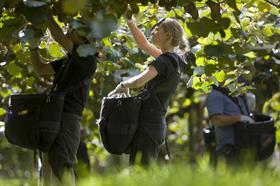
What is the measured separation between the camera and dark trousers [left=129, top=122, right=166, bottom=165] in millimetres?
5859

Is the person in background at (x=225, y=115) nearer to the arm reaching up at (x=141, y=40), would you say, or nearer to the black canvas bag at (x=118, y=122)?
the arm reaching up at (x=141, y=40)

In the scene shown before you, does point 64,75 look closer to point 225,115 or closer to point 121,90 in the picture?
point 121,90

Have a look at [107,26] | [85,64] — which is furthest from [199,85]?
[107,26]

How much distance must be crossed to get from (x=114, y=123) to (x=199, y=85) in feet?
2.39

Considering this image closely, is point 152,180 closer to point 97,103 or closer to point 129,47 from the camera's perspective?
point 129,47

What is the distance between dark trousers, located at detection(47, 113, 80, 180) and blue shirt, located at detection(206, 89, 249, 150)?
8.32ft

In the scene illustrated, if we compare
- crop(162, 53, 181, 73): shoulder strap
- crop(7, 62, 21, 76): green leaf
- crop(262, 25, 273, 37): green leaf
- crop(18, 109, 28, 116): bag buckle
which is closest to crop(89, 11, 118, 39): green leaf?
crop(18, 109, 28, 116): bag buckle

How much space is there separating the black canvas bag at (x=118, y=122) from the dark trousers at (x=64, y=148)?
22cm

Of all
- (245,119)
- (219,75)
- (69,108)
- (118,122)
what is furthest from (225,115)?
(69,108)

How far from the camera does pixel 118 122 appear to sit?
579 centimetres

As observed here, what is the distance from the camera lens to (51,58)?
669 cm

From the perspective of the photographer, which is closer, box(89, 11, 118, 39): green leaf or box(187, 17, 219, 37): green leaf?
box(89, 11, 118, 39): green leaf

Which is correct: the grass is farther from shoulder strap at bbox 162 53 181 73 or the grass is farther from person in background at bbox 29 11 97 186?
shoulder strap at bbox 162 53 181 73

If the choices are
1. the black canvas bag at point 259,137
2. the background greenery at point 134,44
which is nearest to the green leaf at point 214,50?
the background greenery at point 134,44
